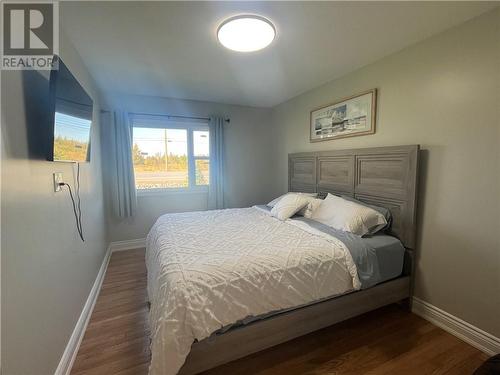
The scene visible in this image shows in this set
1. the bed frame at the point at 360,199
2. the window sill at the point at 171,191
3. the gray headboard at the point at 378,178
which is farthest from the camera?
the window sill at the point at 171,191

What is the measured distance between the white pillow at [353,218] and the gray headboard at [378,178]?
0.19 metres

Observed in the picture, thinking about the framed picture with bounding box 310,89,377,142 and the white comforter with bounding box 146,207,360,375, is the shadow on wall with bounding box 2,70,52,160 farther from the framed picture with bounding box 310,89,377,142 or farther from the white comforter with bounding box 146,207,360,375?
the framed picture with bounding box 310,89,377,142


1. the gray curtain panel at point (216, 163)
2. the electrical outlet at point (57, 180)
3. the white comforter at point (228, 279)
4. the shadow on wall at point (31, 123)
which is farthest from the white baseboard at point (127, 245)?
the shadow on wall at point (31, 123)

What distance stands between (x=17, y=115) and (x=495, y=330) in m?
3.22

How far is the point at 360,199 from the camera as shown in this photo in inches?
99.7

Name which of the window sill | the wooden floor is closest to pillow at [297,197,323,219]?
the wooden floor

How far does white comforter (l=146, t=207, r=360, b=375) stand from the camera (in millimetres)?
1237

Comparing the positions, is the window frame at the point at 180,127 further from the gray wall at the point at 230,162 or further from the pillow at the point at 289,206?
the pillow at the point at 289,206

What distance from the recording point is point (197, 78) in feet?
9.30

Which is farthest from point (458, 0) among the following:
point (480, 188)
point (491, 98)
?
point (480, 188)

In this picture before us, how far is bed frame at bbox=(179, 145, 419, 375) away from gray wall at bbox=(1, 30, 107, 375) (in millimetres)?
799

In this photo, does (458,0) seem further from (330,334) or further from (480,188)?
(330,334)

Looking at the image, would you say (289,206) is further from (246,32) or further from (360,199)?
(246,32)

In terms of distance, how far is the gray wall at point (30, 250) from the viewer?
3.18 ft
